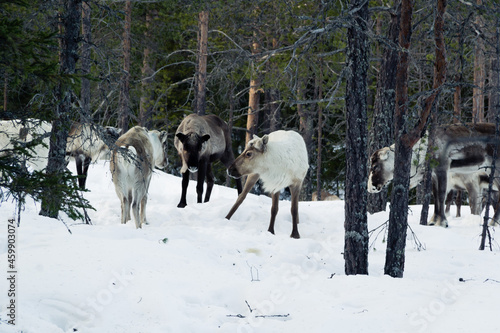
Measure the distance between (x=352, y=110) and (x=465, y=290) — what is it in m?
2.43

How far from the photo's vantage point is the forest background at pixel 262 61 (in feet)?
19.6

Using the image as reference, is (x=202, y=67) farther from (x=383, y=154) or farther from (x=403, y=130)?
(x=403, y=130)

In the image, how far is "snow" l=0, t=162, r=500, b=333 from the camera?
491 cm

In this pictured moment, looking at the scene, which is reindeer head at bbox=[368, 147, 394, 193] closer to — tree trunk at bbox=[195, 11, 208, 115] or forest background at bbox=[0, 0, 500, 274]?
forest background at bbox=[0, 0, 500, 274]

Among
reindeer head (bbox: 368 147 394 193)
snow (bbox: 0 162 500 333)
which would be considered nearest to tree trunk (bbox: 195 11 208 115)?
reindeer head (bbox: 368 147 394 193)

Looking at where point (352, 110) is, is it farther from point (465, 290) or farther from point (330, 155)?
point (330, 155)

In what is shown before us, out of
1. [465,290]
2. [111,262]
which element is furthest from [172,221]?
[465,290]

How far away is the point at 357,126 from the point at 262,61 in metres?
1.86

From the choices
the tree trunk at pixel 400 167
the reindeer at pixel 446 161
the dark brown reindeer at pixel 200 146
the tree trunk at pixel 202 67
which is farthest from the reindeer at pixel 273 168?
the tree trunk at pixel 202 67

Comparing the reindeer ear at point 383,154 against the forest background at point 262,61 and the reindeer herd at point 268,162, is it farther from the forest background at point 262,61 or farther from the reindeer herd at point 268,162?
the forest background at point 262,61

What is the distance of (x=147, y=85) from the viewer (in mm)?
19500

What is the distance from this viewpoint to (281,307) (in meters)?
5.48

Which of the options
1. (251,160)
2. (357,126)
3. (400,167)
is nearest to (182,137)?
(251,160)

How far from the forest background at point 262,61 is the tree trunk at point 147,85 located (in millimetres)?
56
